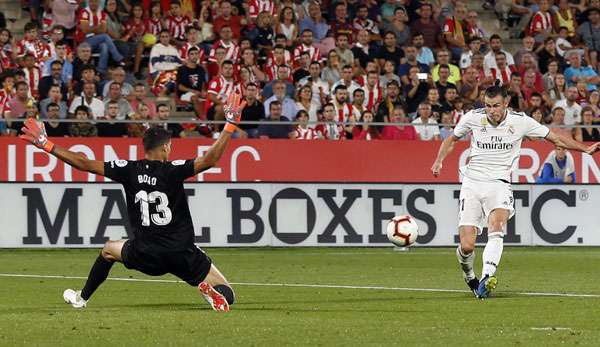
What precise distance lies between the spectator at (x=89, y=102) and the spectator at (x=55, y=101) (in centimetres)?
18

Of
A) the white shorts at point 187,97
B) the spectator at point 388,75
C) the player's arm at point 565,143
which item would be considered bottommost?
the player's arm at point 565,143

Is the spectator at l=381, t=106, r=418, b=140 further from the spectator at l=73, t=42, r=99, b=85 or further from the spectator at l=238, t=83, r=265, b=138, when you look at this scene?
the spectator at l=73, t=42, r=99, b=85

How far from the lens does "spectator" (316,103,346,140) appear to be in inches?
995

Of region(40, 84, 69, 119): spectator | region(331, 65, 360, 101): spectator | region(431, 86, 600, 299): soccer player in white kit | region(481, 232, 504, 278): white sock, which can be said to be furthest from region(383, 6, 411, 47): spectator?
Answer: region(481, 232, 504, 278): white sock

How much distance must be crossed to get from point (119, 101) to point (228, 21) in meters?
3.57

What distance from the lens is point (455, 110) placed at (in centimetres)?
2644

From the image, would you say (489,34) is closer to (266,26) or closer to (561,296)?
(266,26)

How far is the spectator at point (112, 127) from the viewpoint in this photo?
24141 millimetres

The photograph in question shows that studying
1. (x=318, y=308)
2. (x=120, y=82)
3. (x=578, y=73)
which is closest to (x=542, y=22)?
(x=578, y=73)

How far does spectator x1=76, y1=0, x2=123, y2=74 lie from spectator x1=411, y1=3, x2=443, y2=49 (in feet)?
22.0

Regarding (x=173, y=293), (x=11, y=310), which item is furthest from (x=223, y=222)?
(x=11, y=310)

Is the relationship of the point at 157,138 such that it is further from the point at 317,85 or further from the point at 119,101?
the point at 317,85

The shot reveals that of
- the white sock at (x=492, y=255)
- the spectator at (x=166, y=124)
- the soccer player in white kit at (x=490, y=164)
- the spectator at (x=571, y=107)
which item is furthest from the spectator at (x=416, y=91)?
the white sock at (x=492, y=255)

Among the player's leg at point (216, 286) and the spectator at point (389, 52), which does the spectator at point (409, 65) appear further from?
the player's leg at point (216, 286)
